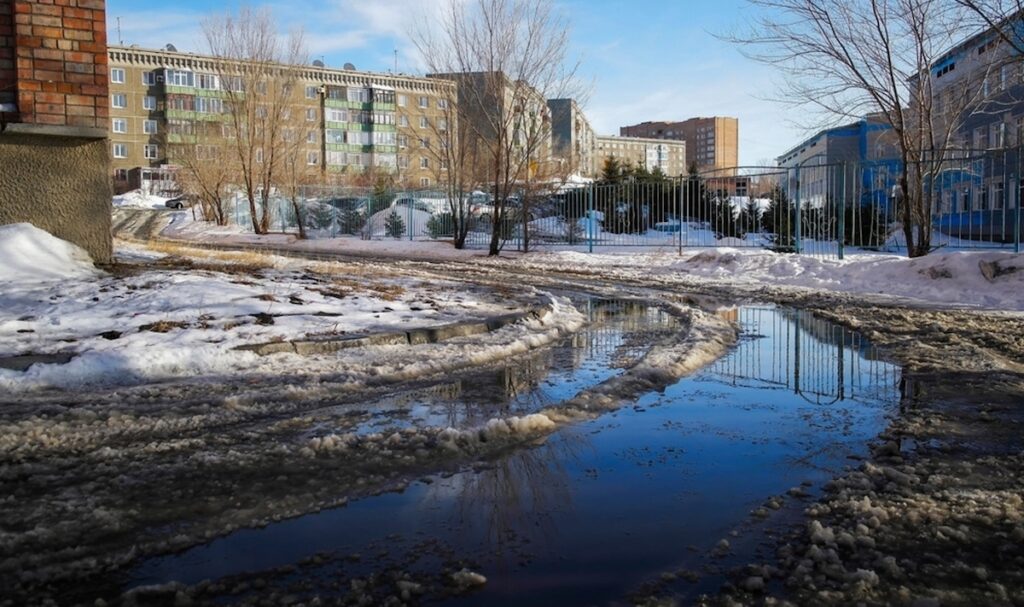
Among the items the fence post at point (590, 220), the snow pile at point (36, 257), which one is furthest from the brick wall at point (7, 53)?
the fence post at point (590, 220)

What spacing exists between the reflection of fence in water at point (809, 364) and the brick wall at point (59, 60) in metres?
8.63

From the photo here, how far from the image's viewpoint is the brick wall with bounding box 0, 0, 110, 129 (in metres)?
10.0

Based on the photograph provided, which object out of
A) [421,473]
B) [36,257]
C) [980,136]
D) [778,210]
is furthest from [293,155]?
[421,473]

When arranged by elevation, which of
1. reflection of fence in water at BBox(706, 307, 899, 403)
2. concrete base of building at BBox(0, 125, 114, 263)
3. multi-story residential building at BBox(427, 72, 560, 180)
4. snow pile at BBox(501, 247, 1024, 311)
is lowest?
reflection of fence in water at BBox(706, 307, 899, 403)

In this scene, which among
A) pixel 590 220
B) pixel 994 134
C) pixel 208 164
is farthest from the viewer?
pixel 208 164

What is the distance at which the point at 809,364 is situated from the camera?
23.3ft

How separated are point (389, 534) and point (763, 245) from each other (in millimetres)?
20797

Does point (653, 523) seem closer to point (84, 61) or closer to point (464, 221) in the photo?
point (84, 61)

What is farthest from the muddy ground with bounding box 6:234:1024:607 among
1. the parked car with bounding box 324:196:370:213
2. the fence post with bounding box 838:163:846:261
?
the parked car with bounding box 324:196:370:213

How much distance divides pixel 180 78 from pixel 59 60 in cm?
8978

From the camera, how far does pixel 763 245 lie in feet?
73.5

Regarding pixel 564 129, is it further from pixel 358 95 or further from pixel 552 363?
pixel 358 95

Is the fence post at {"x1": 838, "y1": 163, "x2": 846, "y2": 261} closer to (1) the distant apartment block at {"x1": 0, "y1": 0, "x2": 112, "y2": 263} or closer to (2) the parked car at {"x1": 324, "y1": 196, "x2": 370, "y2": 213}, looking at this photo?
(1) the distant apartment block at {"x1": 0, "y1": 0, "x2": 112, "y2": 263}

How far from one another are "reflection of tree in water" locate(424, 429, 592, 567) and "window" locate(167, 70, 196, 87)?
96.1 metres
